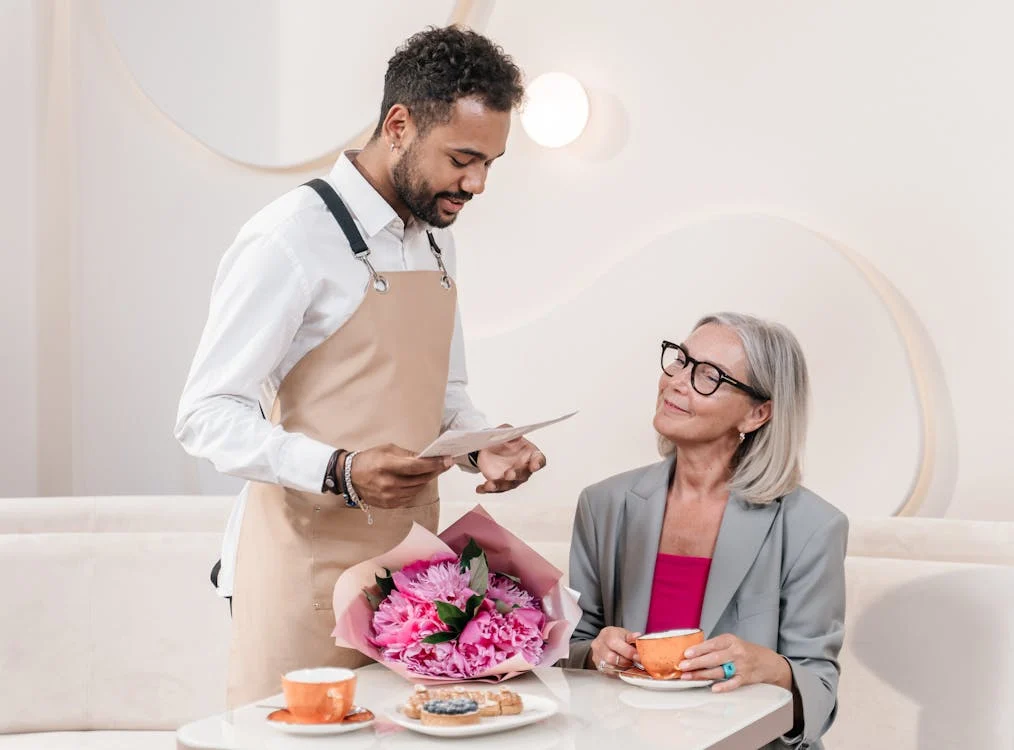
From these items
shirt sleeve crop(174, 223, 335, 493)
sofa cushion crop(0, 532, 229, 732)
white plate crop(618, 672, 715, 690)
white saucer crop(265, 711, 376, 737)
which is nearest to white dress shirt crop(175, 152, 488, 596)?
shirt sleeve crop(174, 223, 335, 493)

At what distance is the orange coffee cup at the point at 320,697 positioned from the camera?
5.05 feet

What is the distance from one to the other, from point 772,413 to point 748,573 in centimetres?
34

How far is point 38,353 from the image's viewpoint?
413 cm

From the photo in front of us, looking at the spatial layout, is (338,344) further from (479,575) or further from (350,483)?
(479,575)

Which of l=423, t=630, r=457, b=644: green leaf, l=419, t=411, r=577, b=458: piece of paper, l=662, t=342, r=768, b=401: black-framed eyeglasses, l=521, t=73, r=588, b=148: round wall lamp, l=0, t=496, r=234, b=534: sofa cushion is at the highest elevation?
l=521, t=73, r=588, b=148: round wall lamp

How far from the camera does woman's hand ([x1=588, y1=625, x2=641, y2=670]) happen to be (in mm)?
1981

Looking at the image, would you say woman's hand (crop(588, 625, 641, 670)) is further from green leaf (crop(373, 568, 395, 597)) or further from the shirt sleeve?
the shirt sleeve

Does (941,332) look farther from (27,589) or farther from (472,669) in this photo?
(27,589)

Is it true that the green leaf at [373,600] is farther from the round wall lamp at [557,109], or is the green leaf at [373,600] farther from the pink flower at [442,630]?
the round wall lamp at [557,109]

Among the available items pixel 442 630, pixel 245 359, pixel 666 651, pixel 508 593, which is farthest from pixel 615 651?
pixel 245 359

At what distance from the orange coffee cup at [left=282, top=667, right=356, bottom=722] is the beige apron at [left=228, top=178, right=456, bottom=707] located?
38 cm

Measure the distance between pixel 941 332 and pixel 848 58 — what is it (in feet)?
2.50

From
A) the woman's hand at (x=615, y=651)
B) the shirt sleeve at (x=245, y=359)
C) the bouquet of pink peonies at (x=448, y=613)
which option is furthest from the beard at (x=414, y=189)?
the woman's hand at (x=615, y=651)

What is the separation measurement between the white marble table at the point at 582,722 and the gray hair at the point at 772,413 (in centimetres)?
58
